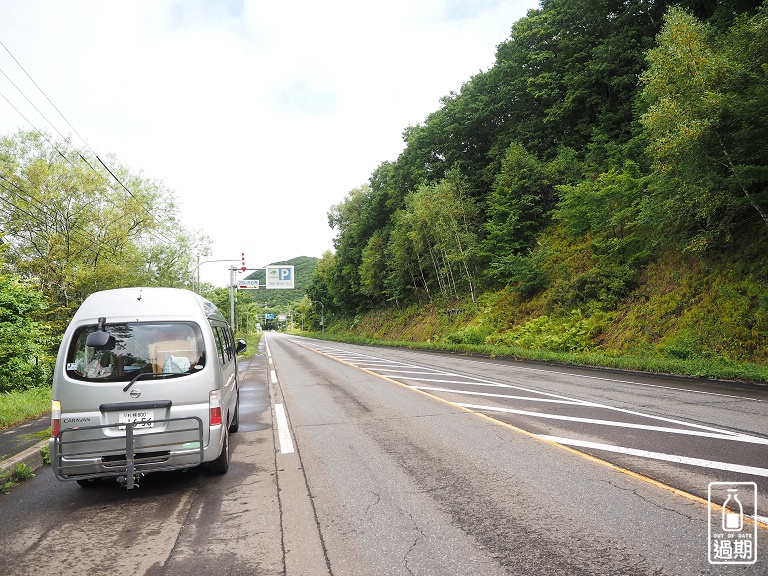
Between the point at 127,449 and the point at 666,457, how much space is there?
5.99 m

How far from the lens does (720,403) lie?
344 inches

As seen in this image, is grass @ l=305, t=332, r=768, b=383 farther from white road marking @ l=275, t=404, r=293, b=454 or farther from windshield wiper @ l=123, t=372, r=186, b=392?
windshield wiper @ l=123, t=372, r=186, b=392

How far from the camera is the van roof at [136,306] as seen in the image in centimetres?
489

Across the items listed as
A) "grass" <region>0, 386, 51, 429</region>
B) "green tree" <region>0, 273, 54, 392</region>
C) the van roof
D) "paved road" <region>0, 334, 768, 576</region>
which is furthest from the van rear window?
"green tree" <region>0, 273, 54, 392</region>

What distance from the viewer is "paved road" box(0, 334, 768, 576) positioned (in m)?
3.17

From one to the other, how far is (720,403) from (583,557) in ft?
25.6

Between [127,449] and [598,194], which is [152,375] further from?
[598,194]

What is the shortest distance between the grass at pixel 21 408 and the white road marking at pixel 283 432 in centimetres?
451

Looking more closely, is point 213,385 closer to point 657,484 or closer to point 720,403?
point 657,484

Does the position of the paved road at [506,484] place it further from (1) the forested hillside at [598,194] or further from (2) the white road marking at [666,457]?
(1) the forested hillside at [598,194]

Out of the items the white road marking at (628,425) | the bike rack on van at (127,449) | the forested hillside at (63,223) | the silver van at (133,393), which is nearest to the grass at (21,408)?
the silver van at (133,393)

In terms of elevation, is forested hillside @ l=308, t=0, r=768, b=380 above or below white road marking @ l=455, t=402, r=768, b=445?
above

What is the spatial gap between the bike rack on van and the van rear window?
0.54m

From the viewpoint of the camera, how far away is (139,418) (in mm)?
4492
